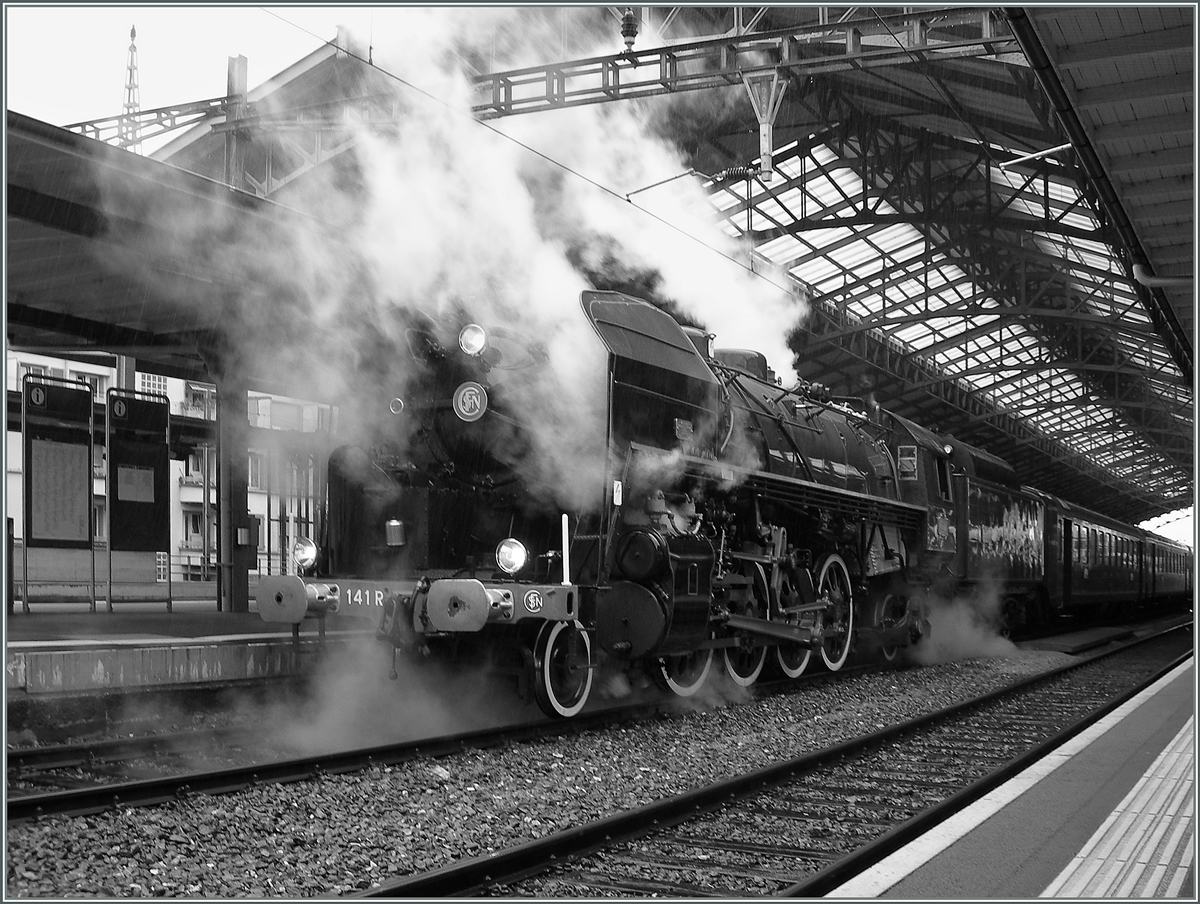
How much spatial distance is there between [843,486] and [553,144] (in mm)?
4957

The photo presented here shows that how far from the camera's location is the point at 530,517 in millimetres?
7574

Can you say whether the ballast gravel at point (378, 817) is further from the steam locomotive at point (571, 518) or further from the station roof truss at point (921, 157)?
the station roof truss at point (921, 157)

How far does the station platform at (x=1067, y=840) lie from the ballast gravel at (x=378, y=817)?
5.15ft

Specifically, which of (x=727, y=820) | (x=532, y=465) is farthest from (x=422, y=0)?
(x=727, y=820)

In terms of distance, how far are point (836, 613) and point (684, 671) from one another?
2.96 metres

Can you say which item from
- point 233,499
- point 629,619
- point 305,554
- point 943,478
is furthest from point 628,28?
point 629,619

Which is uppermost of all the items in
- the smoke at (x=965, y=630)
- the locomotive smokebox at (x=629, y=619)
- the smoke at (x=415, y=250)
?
the smoke at (x=415, y=250)

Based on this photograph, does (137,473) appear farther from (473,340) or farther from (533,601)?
(533,601)

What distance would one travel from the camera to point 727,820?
5.46 m

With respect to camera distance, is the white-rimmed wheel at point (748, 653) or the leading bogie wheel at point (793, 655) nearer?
the white-rimmed wheel at point (748, 653)

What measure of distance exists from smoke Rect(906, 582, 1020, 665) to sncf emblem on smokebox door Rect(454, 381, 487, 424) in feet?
27.3

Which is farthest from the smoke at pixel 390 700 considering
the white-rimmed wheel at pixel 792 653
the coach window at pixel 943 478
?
the coach window at pixel 943 478

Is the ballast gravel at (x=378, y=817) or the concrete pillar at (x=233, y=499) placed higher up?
the concrete pillar at (x=233, y=499)

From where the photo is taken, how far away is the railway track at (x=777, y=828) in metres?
4.30
